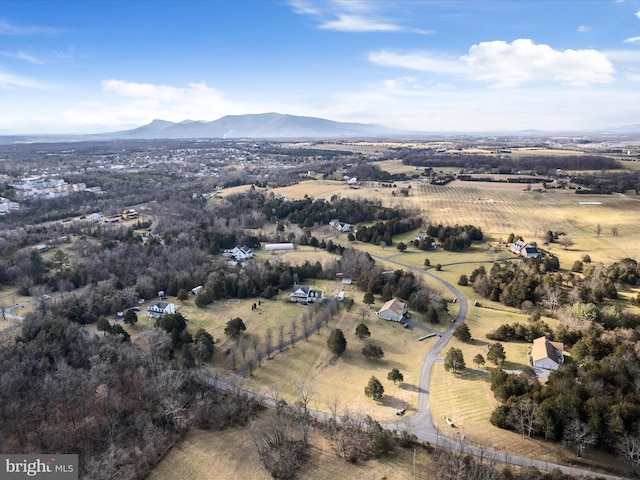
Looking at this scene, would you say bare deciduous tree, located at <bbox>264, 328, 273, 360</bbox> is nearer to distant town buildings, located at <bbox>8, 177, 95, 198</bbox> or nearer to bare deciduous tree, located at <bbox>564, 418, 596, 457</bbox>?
bare deciduous tree, located at <bbox>564, 418, 596, 457</bbox>

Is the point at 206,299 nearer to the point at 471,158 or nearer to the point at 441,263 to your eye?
the point at 441,263

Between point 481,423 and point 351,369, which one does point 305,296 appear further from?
point 481,423

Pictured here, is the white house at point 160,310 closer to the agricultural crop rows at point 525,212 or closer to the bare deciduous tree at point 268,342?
the bare deciduous tree at point 268,342

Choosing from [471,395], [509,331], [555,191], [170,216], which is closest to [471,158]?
[555,191]

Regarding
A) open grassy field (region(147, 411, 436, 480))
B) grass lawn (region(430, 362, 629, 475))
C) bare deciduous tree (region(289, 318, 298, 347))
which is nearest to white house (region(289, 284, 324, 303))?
bare deciduous tree (region(289, 318, 298, 347))

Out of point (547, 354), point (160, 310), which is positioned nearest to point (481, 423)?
point (547, 354)

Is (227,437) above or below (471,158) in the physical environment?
below

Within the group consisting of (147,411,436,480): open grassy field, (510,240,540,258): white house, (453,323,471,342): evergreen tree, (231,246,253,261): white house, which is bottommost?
(147,411,436,480): open grassy field

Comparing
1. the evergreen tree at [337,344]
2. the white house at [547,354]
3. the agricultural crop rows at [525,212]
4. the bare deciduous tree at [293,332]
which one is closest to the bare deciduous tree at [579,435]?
the white house at [547,354]
